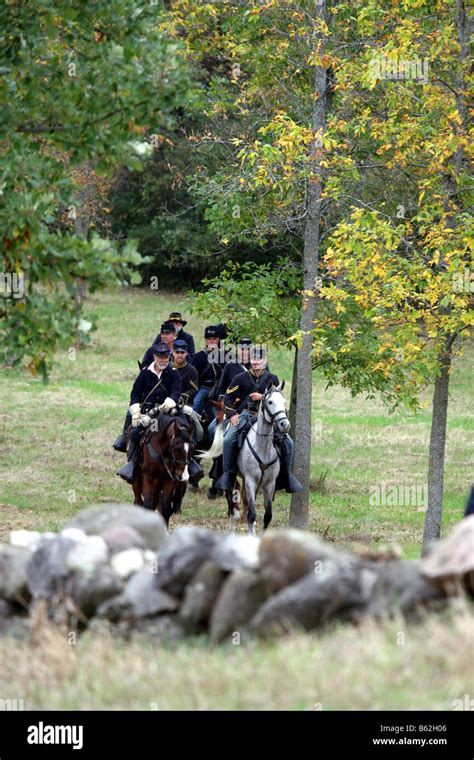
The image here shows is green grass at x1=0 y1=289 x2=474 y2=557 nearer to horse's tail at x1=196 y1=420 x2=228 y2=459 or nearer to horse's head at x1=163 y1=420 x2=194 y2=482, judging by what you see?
horse's tail at x1=196 y1=420 x2=228 y2=459

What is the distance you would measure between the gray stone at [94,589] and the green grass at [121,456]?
5656 millimetres

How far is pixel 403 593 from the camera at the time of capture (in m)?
7.04

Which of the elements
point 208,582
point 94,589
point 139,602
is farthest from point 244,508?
point 208,582

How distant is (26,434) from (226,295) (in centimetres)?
1060

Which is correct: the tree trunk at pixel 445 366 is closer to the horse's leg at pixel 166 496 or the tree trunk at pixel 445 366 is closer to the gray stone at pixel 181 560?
the horse's leg at pixel 166 496

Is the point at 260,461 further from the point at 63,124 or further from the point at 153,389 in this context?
the point at 63,124

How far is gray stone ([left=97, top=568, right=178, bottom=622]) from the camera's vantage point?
24.8ft

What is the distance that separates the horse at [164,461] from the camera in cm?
1822

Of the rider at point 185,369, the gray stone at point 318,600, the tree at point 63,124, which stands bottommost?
the gray stone at point 318,600

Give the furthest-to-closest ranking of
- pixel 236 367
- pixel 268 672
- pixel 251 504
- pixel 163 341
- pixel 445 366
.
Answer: pixel 163 341 < pixel 236 367 < pixel 251 504 < pixel 445 366 < pixel 268 672

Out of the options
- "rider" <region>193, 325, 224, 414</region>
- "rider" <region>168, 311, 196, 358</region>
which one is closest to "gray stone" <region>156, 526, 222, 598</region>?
"rider" <region>193, 325, 224, 414</region>

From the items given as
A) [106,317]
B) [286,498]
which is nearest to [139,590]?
[286,498]

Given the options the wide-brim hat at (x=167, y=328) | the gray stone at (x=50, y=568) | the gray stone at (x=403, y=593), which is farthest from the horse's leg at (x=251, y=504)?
the gray stone at (x=403, y=593)

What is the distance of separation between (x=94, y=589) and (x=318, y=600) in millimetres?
1486
